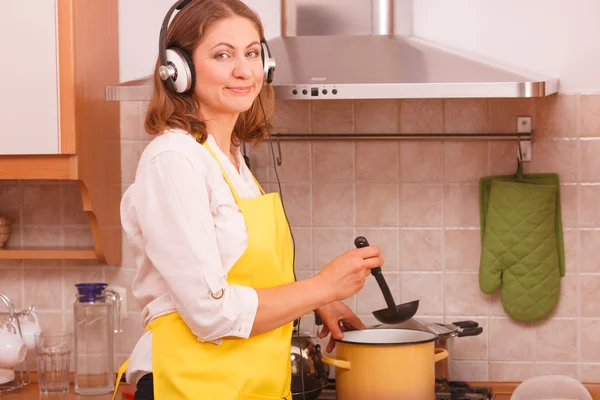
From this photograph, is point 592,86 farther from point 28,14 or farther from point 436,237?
point 28,14

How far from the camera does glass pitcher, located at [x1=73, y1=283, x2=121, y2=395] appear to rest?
2359 mm

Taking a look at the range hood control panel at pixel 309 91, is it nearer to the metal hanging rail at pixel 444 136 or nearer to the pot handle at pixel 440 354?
the metal hanging rail at pixel 444 136

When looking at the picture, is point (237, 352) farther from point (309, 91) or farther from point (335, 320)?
point (309, 91)

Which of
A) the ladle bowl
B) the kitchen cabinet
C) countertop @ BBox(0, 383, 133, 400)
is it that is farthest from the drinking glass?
the ladle bowl

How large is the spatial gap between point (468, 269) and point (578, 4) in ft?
2.37

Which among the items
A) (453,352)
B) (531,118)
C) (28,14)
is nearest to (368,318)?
(453,352)

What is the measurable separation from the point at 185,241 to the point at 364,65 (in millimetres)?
759

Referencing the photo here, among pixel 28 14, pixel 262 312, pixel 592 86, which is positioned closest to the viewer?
pixel 262 312

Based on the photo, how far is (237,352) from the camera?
154 centimetres

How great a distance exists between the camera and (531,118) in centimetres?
233

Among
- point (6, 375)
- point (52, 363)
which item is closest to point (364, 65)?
point (52, 363)

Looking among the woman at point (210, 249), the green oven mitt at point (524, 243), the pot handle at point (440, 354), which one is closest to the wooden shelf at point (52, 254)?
the woman at point (210, 249)

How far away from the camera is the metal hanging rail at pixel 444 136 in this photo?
232 centimetres

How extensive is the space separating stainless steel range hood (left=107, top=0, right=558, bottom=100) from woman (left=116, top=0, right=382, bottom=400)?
1.05 ft
